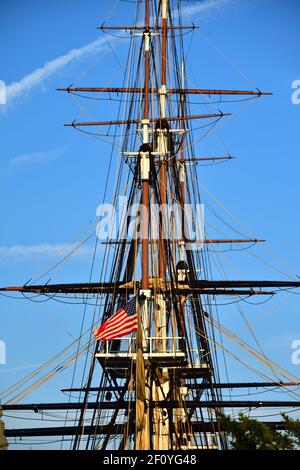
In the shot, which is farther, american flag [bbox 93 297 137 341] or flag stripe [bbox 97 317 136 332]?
flag stripe [bbox 97 317 136 332]

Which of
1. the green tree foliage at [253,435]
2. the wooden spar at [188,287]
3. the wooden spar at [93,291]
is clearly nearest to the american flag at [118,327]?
the green tree foliage at [253,435]

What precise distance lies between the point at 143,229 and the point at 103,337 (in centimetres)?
687

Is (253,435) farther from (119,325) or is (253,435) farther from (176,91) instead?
(176,91)

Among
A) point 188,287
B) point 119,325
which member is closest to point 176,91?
point 188,287

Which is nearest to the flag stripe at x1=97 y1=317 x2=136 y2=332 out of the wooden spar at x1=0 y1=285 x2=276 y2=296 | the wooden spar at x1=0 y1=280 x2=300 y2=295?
the wooden spar at x1=0 y1=280 x2=300 y2=295

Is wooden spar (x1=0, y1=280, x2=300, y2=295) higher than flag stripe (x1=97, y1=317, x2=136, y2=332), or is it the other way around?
wooden spar (x1=0, y1=280, x2=300, y2=295)

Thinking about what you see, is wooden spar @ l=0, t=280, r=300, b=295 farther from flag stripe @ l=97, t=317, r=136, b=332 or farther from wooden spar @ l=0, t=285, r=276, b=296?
flag stripe @ l=97, t=317, r=136, b=332

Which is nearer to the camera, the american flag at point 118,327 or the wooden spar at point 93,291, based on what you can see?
the american flag at point 118,327

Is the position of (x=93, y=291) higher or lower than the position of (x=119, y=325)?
higher

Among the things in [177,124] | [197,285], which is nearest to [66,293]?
[197,285]

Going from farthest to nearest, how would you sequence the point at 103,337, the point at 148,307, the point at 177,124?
1. the point at 177,124
2. the point at 148,307
3. the point at 103,337

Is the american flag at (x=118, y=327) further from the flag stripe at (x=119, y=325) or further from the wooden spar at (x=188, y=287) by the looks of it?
the wooden spar at (x=188, y=287)
